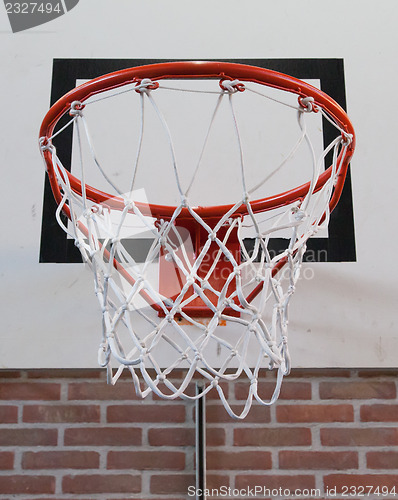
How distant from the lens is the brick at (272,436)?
138 centimetres

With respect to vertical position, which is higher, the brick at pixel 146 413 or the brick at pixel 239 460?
the brick at pixel 146 413

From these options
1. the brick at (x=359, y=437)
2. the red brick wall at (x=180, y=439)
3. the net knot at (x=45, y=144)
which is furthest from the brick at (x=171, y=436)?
the net knot at (x=45, y=144)

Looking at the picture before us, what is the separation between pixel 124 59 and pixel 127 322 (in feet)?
2.53

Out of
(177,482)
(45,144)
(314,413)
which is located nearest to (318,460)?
(314,413)

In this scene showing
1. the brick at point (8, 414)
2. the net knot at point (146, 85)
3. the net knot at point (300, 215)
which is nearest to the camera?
the net knot at point (146, 85)

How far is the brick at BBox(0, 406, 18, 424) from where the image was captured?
140 centimetres

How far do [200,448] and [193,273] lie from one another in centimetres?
53

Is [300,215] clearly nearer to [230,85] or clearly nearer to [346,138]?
[346,138]

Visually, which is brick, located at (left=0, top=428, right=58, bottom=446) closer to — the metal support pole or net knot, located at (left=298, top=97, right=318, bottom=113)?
the metal support pole

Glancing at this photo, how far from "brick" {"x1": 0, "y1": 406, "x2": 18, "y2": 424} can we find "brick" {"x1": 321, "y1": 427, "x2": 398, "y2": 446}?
792 millimetres

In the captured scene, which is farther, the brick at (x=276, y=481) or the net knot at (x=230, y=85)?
the brick at (x=276, y=481)

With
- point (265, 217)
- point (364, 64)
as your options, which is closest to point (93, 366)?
point (265, 217)

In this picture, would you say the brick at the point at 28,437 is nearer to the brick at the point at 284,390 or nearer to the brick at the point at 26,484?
the brick at the point at 26,484

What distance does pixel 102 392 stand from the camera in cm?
142
